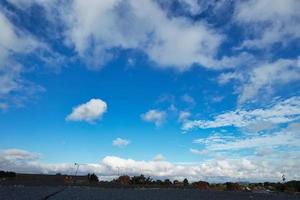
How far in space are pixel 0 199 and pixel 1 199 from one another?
0.37 feet

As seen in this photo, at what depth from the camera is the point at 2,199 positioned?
35062 mm

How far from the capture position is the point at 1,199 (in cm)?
3500

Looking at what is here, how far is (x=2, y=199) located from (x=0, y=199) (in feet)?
0.69

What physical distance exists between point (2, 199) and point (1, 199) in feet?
0.32

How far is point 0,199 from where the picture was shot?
115 ft
